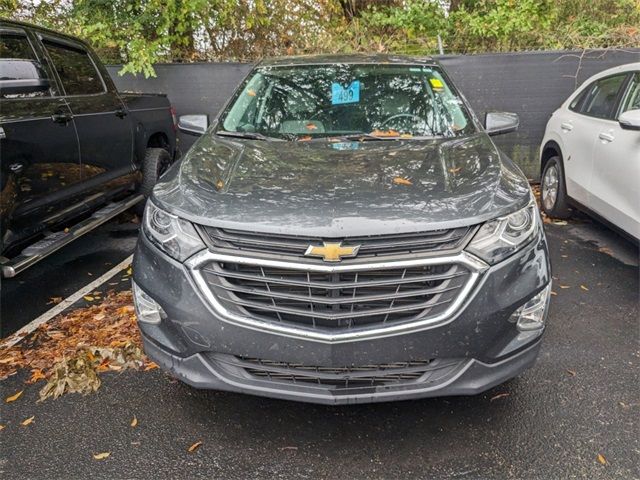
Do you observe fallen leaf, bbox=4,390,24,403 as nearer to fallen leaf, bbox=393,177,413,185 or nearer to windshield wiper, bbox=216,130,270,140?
windshield wiper, bbox=216,130,270,140

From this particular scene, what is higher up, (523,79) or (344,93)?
(344,93)

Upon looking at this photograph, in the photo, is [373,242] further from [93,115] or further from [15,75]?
[93,115]

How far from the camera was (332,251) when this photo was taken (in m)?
2.12

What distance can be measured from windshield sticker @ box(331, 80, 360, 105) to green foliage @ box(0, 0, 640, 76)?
14.4ft

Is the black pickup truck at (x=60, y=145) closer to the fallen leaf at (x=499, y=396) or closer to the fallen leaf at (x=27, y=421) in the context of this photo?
the fallen leaf at (x=27, y=421)

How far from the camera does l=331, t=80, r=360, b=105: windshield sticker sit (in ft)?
11.9

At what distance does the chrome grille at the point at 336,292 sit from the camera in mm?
2152

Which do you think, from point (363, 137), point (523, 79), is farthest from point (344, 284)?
point (523, 79)

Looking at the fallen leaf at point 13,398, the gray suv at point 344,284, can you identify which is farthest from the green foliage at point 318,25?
the gray suv at point 344,284

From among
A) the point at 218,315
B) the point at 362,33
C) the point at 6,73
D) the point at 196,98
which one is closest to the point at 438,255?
the point at 218,315

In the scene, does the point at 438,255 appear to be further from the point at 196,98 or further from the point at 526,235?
the point at 196,98

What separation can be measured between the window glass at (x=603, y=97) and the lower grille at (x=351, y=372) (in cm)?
364

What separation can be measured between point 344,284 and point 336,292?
49 mm

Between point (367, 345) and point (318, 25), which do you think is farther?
point (318, 25)
